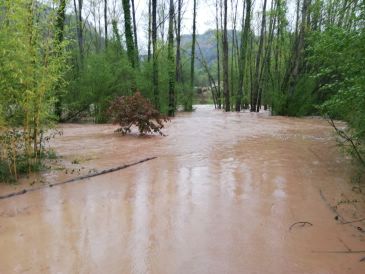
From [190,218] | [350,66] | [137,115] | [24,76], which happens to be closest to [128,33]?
[137,115]

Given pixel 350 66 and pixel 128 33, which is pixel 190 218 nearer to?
pixel 350 66

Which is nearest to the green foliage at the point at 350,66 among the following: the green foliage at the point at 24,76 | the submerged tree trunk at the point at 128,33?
the green foliage at the point at 24,76

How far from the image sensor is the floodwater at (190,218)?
3049 mm

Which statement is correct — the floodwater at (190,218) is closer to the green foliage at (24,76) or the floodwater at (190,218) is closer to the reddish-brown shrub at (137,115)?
the green foliage at (24,76)

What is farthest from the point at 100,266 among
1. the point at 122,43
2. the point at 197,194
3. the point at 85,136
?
the point at 122,43

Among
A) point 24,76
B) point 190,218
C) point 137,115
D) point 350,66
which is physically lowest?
point 190,218

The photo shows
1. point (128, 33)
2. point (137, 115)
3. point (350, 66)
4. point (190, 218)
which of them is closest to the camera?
point (190, 218)

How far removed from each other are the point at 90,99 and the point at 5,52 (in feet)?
28.9

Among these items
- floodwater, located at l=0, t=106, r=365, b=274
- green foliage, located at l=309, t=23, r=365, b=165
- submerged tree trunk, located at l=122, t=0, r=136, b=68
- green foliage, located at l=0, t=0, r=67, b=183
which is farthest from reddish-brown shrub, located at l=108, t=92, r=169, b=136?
submerged tree trunk, located at l=122, t=0, r=136, b=68

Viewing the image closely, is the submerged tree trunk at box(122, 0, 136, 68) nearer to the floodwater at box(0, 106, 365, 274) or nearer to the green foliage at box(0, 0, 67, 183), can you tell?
the floodwater at box(0, 106, 365, 274)

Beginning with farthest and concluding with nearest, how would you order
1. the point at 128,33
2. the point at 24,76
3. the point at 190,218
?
the point at 128,33 < the point at 24,76 < the point at 190,218

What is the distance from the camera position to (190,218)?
3936 mm

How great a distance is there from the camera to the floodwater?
3049mm

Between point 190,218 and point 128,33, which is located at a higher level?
point 128,33
